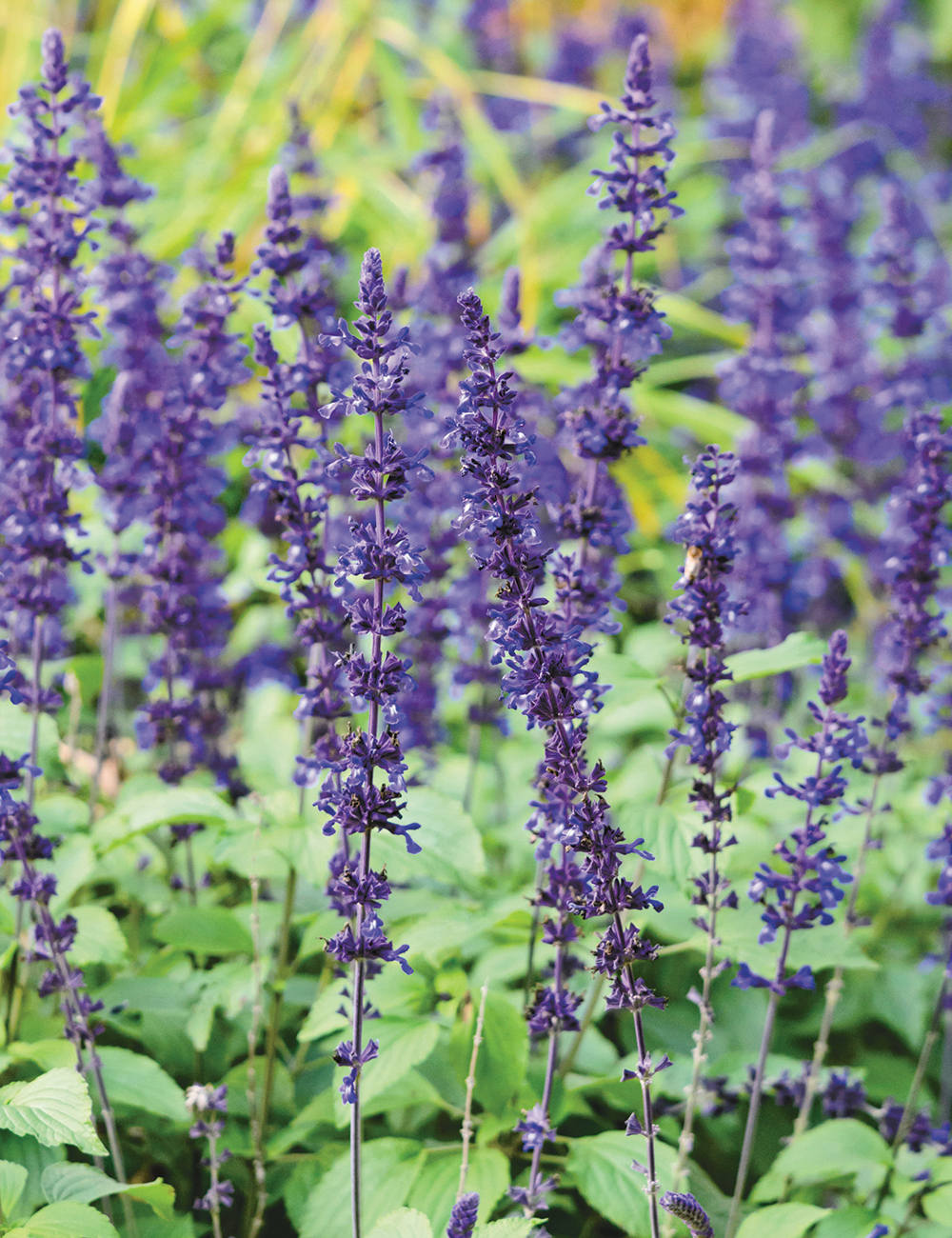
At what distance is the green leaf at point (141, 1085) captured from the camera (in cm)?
288

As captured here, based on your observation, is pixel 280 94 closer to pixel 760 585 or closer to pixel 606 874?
pixel 760 585

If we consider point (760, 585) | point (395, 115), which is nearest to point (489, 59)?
point (395, 115)

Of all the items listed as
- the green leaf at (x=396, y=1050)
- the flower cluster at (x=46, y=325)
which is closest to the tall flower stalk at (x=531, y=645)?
the green leaf at (x=396, y=1050)

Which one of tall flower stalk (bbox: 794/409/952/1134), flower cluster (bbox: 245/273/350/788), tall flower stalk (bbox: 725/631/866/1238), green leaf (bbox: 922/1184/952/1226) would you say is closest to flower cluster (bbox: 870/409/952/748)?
tall flower stalk (bbox: 794/409/952/1134)

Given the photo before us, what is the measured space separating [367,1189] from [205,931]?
32.6 inches

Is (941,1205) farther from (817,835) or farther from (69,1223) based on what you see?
(69,1223)

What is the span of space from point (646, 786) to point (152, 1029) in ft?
6.32

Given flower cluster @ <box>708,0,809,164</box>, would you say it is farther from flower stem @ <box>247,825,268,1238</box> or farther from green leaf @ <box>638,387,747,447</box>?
flower stem @ <box>247,825,268,1238</box>

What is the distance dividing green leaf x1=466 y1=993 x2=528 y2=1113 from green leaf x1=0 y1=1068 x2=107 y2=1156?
1.03 metres

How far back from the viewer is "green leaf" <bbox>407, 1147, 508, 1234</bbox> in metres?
2.79

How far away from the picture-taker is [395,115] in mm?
8672

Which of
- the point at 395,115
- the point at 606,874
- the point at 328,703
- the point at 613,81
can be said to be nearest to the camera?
the point at 606,874

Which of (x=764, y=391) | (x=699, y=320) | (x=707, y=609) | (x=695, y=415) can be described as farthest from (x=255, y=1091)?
(x=699, y=320)

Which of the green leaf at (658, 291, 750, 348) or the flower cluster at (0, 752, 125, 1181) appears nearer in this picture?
the flower cluster at (0, 752, 125, 1181)
